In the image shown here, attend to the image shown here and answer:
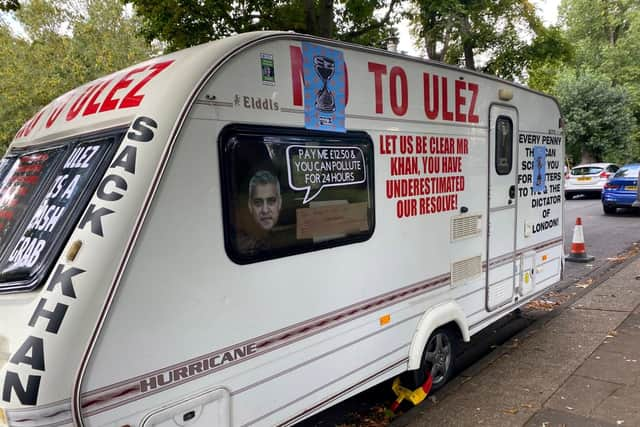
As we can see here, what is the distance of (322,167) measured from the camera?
290 centimetres

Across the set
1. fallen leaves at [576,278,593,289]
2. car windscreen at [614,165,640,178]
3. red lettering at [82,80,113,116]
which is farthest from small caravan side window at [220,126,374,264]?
car windscreen at [614,165,640,178]

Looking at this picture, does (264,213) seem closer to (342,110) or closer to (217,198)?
(217,198)

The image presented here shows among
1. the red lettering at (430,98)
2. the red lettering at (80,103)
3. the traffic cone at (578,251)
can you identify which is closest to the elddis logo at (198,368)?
the red lettering at (80,103)

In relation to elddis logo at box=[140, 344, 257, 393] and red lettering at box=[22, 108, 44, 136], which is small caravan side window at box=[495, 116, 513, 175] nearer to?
elddis logo at box=[140, 344, 257, 393]

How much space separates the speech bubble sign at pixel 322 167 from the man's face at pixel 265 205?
147 mm

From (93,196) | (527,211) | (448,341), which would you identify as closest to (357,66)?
(93,196)

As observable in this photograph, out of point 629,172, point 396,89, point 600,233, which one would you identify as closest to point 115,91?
point 396,89

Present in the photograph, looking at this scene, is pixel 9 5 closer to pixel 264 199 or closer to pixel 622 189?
pixel 264 199

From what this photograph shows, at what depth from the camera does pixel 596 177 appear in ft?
59.9

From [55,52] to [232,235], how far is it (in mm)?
18365

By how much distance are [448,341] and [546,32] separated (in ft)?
32.6

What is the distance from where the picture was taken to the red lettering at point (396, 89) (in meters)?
3.36

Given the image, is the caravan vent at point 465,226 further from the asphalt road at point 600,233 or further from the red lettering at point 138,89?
the asphalt road at point 600,233

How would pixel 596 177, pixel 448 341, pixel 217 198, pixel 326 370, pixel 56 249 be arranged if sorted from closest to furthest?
pixel 56 249
pixel 217 198
pixel 326 370
pixel 448 341
pixel 596 177
